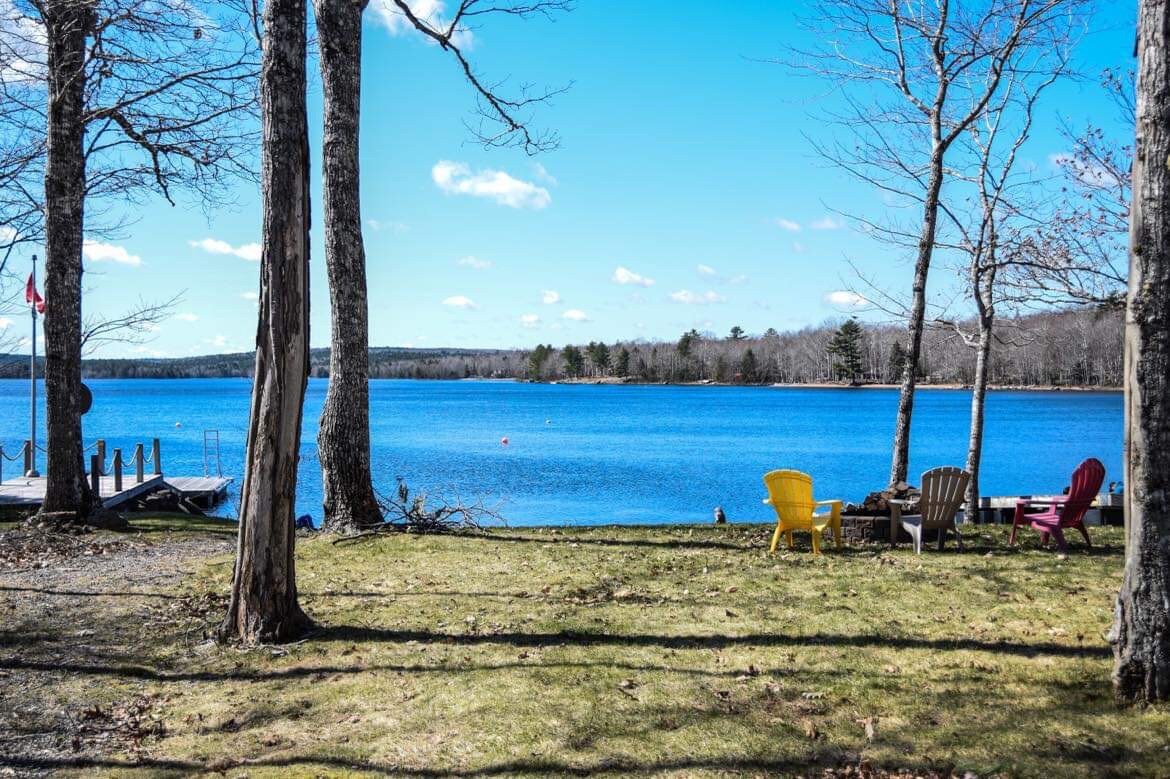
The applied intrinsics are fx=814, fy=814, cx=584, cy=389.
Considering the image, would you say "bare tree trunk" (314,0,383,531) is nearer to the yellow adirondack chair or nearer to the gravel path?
the gravel path

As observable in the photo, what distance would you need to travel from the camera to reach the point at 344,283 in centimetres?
945

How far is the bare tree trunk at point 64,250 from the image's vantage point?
10398 mm

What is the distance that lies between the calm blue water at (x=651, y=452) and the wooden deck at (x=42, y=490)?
13.5 feet

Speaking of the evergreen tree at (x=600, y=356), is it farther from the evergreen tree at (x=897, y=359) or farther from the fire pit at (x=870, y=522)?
the fire pit at (x=870, y=522)

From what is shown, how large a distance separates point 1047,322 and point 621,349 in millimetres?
150095

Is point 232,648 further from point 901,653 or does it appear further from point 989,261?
point 989,261

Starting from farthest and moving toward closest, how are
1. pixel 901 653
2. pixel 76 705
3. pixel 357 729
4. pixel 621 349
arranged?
pixel 621 349 < pixel 901 653 < pixel 76 705 < pixel 357 729

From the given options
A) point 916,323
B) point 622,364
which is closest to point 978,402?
point 916,323

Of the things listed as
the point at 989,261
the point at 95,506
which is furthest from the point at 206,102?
the point at 989,261

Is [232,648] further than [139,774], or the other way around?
[232,648]

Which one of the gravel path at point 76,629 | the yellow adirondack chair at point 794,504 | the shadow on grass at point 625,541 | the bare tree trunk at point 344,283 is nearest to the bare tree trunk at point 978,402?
the yellow adirondack chair at point 794,504

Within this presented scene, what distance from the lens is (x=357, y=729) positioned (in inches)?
167

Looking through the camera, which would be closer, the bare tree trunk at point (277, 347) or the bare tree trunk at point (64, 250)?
the bare tree trunk at point (277, 347)

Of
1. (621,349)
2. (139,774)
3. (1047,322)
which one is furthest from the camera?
(621,349)
